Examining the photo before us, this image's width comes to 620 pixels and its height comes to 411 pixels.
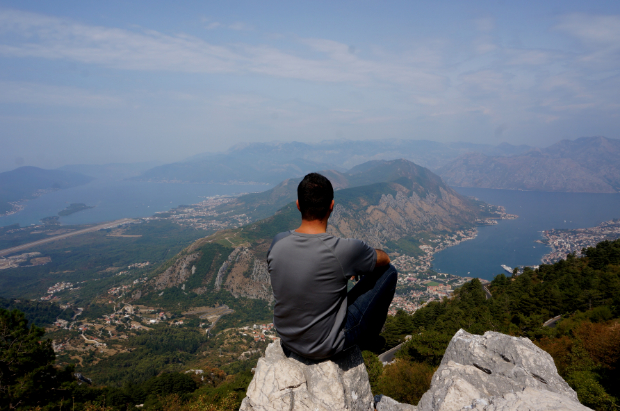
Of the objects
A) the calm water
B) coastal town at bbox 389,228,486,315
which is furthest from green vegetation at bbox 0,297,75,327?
the calm water

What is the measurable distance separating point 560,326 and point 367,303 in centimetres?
2652

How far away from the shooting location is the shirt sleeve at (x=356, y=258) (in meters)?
2.58

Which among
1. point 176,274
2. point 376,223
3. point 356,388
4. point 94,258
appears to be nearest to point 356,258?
point 356,388

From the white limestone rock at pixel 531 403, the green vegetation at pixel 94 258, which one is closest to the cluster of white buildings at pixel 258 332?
the green vegetation at pixel 94 258

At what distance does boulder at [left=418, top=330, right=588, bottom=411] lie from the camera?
16.9 ft

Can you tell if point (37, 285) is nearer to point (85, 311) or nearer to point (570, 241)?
point (85, 311)

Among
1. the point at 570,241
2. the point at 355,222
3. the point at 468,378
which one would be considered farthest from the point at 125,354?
the point at 570,241

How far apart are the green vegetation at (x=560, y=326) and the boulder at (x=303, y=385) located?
1422cm

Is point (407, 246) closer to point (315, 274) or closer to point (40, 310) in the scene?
point (40, 310)

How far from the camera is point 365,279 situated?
3234mm

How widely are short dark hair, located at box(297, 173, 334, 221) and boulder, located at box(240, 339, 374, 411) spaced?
6.20 feet

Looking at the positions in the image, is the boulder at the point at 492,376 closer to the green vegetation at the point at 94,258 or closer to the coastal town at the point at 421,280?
the coastal town at the point at 421,280

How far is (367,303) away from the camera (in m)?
3.18

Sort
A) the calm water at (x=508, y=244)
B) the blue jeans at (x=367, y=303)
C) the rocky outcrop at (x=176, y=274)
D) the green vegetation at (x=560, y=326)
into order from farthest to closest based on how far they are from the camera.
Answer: the calm water at (x=508, y=244) < the rocky outcrop at (x=176, y=274) < the green vegetation at (x=560, y=326) < the blue jeans at (x=367, y=303)
